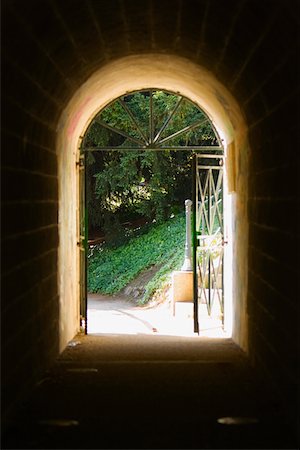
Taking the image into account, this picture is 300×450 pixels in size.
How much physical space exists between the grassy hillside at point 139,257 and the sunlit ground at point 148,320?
142 centimetres

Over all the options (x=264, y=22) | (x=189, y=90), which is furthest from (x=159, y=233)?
(x=264, y=22)

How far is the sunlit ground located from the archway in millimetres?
1553

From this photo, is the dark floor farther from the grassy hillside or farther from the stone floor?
the grassy hillside

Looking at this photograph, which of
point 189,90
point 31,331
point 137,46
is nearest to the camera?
point 31,331

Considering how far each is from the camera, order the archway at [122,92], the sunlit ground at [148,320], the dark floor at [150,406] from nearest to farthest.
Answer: the dark floor at [150,406] → the archway at [122,92] → the sunlit ground at [148,320]

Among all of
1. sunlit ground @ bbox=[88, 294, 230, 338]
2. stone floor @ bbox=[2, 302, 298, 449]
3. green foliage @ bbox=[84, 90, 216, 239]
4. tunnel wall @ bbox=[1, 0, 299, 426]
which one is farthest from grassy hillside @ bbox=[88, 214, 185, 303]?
tunnel wall @ bbox=[1, 0, 299, 426]

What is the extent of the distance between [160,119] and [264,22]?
13.7 meters

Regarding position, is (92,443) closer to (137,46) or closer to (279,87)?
(279,87)

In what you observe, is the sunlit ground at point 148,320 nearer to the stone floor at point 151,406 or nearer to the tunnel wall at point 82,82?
the stone floor at point 151,406

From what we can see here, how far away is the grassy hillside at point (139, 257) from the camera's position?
1823cm

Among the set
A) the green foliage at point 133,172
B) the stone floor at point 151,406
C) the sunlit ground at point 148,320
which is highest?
the green foliage at point 133,172

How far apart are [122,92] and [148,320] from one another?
5.41 meters

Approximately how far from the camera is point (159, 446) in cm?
403

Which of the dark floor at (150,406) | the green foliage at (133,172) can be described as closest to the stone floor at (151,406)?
the dark floor at (150,406)
